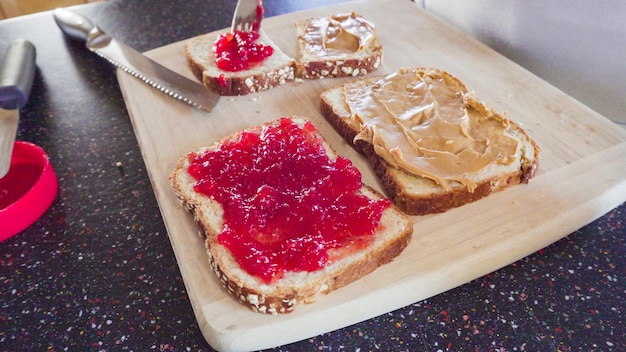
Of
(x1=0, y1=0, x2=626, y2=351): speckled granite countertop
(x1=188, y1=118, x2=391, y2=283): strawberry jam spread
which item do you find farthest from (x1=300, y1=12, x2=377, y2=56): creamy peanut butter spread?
(x1=0, y1=0, x2=626, y2=351): speckled granite countertop

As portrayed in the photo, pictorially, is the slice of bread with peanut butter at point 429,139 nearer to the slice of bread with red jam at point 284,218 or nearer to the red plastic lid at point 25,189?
the slice of bread with red jam at point 284,218

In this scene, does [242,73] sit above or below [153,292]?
above

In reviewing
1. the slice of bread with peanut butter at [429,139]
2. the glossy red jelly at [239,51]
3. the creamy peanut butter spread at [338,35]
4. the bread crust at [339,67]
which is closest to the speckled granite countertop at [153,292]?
the slice of bread with peanut butter at [429,139]

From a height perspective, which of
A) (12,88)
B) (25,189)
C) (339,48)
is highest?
(12,88)

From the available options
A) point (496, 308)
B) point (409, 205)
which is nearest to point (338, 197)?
point (409, 205)

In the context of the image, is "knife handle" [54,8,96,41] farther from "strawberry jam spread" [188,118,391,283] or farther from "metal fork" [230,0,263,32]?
"strawberry jam spread" [188,118,391,283]

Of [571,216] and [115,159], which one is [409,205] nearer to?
[571,216]

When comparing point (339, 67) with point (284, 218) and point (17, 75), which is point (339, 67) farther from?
point (17, 75)

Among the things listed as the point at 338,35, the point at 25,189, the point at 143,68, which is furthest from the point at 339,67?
the point at 25,189
